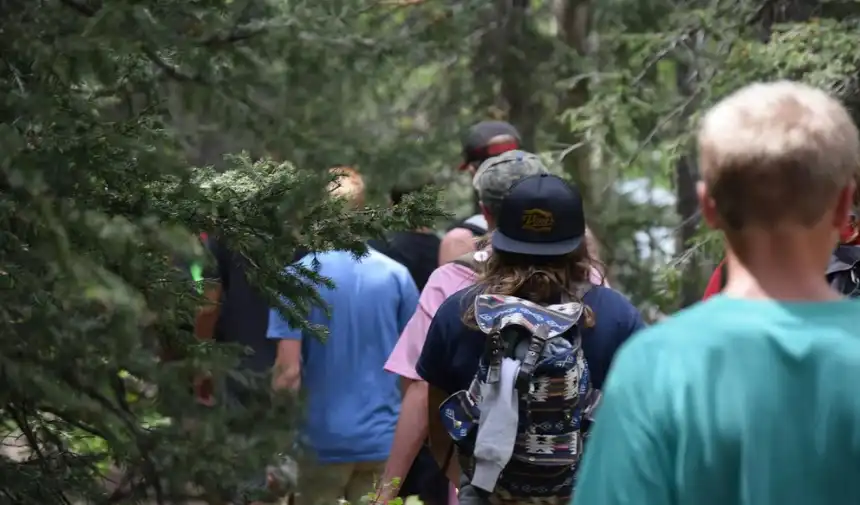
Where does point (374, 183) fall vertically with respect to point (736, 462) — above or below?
above

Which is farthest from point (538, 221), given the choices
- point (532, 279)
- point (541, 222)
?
point (532, 279)

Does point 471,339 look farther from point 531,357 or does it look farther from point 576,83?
point 576,83

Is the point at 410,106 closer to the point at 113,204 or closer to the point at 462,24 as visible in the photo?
the point at 462,24

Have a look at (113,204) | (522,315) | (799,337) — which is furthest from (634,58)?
(799,337)

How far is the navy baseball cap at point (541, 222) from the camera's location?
3.66 metres

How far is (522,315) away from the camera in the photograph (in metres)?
3.48

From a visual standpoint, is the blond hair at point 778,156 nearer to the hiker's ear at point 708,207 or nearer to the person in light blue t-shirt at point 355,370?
the hiker's ear at point 708,207

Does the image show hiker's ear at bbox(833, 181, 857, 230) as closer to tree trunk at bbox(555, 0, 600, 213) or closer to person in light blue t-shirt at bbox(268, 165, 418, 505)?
person in light blue t-shirt at bbox(268, 165, 418, 505)

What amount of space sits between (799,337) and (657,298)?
5691mm

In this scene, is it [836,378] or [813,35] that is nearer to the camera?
[836,378]

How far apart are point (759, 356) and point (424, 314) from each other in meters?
2.61

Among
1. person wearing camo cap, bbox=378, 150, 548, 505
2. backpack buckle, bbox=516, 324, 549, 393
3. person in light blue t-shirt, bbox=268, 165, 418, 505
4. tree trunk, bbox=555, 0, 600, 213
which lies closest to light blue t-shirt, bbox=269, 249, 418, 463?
person in light blue t-shirt, bbox=268, 165, 418, 505

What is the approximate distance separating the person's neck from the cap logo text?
1.71 metres

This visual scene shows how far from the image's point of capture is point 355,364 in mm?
5668
